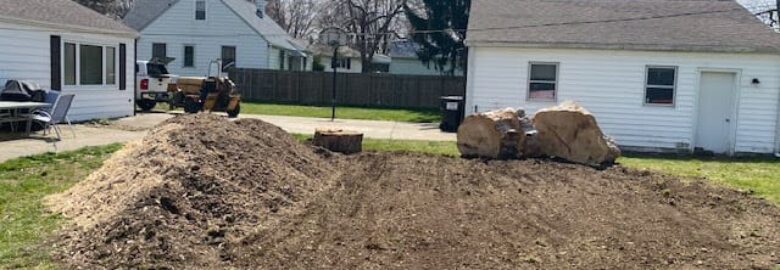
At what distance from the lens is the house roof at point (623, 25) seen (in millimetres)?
16375

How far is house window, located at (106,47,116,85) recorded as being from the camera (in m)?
18.1

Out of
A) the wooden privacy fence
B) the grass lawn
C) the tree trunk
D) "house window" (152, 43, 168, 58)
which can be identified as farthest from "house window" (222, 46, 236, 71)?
the tree trunk

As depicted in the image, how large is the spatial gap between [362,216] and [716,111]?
1258 cm

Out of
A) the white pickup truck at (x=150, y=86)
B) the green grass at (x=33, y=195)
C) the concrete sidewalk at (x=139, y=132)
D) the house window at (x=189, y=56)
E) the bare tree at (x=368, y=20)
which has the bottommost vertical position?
the green grass at (x=33, y=195)

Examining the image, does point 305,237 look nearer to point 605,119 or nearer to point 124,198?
point 124,198

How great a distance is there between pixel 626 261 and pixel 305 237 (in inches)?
110

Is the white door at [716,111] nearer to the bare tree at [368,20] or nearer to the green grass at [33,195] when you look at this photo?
the green grass at [33,195]

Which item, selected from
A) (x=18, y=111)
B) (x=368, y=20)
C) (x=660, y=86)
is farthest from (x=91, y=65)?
(x=368, y=20)

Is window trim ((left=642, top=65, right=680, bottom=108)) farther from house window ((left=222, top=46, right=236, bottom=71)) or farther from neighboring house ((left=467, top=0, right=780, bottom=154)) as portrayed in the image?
house window ((left=222, top=46, right=236, bottom=71))

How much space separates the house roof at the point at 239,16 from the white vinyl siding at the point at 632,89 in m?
21.4

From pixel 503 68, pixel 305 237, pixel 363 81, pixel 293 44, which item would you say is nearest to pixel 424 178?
pixel 305 237

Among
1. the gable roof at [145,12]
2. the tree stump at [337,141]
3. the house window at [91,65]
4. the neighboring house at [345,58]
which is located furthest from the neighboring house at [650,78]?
the neighboring house at [345,58]

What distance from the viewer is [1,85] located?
553 inches

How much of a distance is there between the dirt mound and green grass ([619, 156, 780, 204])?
6.53 m
